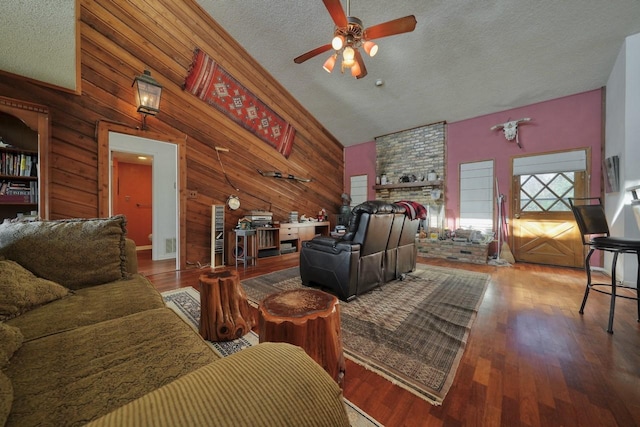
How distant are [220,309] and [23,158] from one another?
3062 millimetres

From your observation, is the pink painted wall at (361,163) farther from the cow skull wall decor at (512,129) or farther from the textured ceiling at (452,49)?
the cow skull wall decor at (512,129)

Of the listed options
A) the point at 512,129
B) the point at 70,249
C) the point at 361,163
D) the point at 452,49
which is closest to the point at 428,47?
the point at 452,49

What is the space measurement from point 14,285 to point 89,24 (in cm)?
360

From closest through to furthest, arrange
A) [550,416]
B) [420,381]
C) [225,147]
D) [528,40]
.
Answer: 1. [550,416]
2. [420,381]
3. [528,40]
4. [225,147]

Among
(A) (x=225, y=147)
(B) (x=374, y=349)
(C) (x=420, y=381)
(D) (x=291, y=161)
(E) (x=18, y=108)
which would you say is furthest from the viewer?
(D) (x=291, y=161)

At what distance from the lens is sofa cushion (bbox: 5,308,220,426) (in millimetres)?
604

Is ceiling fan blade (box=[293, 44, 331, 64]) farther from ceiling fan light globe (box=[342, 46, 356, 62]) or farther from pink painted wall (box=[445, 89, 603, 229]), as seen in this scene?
pink painted wall (box=[445, 89, 603, 229])

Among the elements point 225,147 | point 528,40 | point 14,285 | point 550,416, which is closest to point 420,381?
point 550,416

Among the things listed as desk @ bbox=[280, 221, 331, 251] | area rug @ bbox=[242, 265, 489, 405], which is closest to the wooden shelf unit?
area rug @ bbox=[242, 265, 489, 405]

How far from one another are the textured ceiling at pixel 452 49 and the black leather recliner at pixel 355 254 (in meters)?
2.77

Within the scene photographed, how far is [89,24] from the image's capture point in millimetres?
2967

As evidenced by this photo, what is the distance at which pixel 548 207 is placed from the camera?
14.3ft

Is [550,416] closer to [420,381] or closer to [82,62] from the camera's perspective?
[420,381]

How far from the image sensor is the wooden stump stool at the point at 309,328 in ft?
3.86
